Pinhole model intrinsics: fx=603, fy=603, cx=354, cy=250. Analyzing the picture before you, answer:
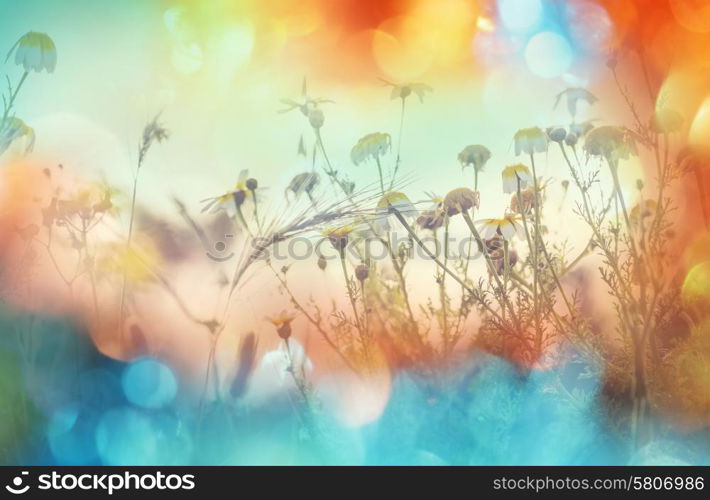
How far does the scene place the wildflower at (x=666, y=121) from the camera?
1104 millimetres

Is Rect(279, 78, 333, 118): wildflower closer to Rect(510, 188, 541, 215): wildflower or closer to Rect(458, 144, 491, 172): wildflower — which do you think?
Rect(458, 144, 491, 172): wildflower

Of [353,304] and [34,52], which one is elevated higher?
[34,52]

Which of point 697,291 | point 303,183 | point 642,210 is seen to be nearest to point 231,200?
point 303,183

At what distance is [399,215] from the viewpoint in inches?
40.2

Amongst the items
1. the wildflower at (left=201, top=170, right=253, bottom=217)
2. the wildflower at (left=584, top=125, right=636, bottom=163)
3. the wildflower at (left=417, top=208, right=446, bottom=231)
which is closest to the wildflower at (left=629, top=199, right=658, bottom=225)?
the wildflower at (left=584, top=125, right=636, bottom=163)

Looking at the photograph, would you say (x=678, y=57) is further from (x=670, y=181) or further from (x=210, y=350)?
(x=210, y=350)

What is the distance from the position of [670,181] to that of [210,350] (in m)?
0.89

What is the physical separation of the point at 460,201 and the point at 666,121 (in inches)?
16.5

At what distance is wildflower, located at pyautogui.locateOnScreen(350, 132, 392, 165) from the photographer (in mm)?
1087

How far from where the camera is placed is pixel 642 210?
1.10 meters

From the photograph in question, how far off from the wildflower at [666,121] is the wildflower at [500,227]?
0.32 m

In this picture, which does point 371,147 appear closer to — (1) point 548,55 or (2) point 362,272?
(2) point 362,272

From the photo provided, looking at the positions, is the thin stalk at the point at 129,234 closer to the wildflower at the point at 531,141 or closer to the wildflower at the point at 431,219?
the wildflower at the point at 431,219

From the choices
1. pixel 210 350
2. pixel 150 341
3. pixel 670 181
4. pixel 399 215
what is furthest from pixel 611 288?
pixel 150 341
